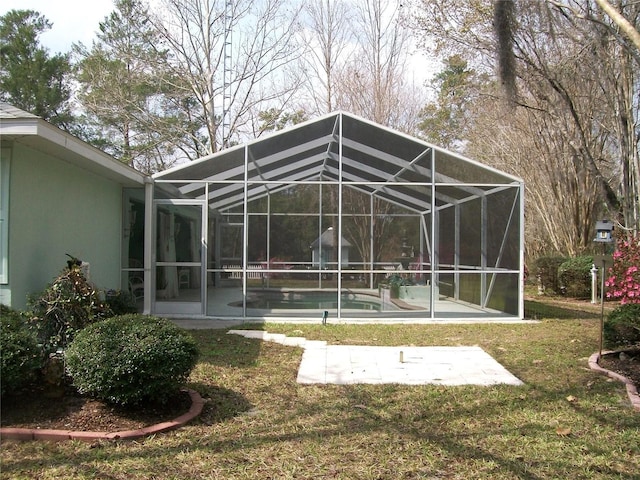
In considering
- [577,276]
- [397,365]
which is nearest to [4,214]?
[397,365]

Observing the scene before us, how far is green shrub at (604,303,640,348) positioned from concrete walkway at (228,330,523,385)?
156cm

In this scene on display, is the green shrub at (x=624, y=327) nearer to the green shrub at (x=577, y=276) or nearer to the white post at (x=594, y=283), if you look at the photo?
the white post at (x=594, y=283)

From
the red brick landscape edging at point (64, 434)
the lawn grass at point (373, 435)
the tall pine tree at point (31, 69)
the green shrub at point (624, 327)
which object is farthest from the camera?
the tall pine tree at point (31, 69)

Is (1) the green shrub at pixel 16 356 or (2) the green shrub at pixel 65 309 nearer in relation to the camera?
(1) the green shrub at pixel 16 356

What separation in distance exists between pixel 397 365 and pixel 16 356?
170 inches

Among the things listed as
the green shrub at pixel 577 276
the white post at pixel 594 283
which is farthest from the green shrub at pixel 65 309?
the green shrub at pixel 577 276

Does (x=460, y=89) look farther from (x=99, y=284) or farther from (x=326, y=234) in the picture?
(x=99, y=284)

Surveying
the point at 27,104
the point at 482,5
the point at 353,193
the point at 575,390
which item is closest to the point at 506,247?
the point at 353,193

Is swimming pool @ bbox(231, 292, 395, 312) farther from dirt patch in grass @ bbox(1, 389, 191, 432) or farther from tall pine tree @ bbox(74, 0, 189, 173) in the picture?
tall pine tree @ bbox(74, 0, 189, 173)

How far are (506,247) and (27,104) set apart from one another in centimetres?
2148

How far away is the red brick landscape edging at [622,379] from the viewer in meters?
5.16

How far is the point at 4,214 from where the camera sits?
20.3ft

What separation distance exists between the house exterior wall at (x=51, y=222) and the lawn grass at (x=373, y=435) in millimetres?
2551

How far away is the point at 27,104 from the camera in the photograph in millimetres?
23234
